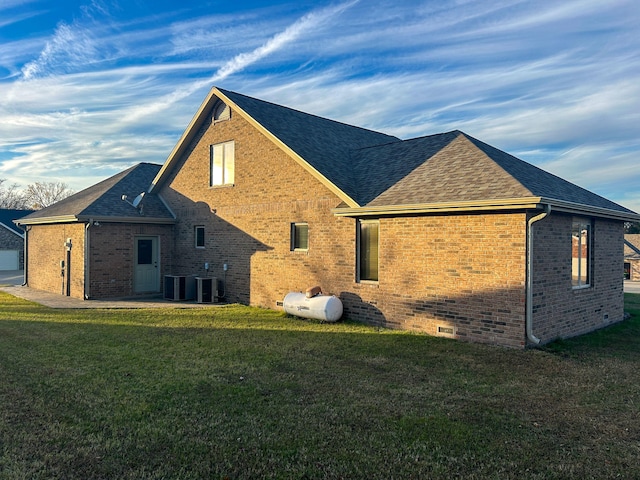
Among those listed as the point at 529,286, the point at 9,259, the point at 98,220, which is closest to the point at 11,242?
the point at 9,259

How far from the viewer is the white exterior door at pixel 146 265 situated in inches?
657

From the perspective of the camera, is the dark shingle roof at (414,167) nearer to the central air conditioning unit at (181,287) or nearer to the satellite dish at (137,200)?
the satellite dish at (137,200)

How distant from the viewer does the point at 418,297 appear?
1034 cm

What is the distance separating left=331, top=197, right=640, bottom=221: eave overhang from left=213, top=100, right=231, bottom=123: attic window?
612 cm

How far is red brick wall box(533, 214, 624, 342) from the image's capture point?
9.15 metres

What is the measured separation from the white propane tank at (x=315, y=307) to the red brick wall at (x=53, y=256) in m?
8.04

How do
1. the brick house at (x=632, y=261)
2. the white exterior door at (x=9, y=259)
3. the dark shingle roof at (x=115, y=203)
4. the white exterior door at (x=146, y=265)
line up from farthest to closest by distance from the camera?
the brick house at (x=632, y=261), the white exterior door at (x=9, y=259), the white exterior door at (x=146, y=265), the dark shingle roof at (x=115, y=203)

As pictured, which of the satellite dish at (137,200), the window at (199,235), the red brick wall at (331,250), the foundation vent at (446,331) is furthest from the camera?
the satellite dish at (137,200)

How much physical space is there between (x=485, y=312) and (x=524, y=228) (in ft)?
5.92

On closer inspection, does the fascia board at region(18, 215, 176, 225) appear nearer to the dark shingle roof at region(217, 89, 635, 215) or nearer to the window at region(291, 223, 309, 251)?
the dark shingle roof at region(217, 89, 635, 215)

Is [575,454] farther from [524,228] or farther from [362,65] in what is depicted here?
[362,65]

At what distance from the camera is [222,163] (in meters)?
15.8

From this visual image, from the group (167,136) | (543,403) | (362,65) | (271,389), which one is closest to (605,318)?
(543,403)

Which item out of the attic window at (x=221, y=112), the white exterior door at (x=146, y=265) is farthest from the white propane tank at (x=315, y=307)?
the white exterior door at (x=146, y=265)
